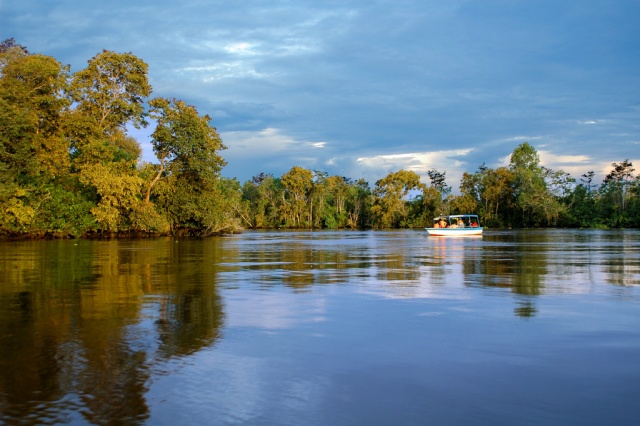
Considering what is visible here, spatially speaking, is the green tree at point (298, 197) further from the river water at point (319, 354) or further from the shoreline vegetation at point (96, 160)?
the river water at point (319, 354)

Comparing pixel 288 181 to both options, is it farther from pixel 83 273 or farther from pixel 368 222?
pixel 83 273

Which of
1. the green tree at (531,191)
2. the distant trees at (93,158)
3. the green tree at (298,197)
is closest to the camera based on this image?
the distant trees at (93,158)

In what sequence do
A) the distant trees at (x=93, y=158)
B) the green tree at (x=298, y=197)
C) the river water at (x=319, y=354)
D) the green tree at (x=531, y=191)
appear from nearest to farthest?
the river water at (x=319, y=354), the distant trees at (x=93, y=158), the green tree at (x=531, y=191), the green tree at (x=298, y=197)

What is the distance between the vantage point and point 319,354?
652 cm

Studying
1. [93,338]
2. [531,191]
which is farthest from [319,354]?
[531,191]

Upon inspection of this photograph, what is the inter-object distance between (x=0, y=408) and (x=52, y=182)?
45.2 m

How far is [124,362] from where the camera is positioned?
6.10 meters

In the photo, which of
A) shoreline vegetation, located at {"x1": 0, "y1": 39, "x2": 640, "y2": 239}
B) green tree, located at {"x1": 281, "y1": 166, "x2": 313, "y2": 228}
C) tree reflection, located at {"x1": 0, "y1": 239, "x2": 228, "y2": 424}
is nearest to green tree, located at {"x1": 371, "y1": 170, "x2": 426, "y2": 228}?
green tree, located at {"x1": 281, "y1": 166, "x2": 313, "y2": 228}

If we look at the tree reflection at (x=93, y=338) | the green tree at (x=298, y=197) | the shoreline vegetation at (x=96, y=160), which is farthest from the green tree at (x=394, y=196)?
the tree reflection at (x=93, y=338)

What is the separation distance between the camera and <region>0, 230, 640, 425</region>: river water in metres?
4.71

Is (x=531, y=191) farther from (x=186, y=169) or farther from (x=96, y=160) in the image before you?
(x=96, y=160)

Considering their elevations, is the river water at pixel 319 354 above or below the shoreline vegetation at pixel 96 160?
below

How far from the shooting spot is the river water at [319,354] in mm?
4711

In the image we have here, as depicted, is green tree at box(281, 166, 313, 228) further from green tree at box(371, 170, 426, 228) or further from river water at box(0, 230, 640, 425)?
river water at box(0, 230, 640, 425)
